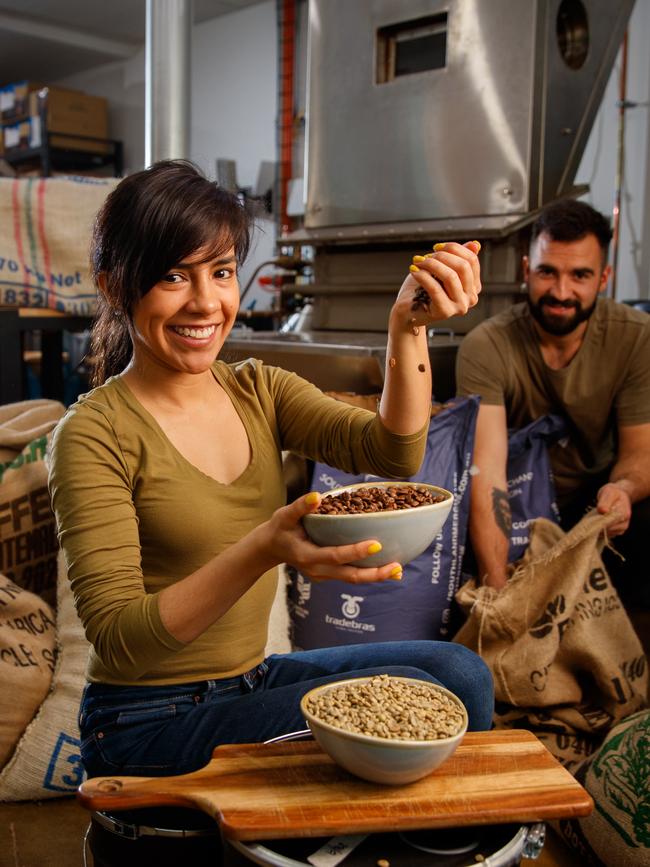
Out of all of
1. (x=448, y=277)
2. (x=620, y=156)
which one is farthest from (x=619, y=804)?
(x=620, y=156)

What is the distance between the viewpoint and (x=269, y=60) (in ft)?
19.1

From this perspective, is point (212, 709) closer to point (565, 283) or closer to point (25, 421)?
point (25, 421)

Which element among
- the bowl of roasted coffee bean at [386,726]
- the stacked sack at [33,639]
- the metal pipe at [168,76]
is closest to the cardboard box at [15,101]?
the metal pipe at [168,76]

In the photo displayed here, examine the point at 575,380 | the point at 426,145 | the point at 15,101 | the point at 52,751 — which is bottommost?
the point at 52,751

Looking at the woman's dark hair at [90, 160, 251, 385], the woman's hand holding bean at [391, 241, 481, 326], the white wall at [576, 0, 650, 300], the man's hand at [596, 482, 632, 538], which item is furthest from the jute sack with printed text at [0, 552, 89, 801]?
the white wall at [576, 0, 650, 300]

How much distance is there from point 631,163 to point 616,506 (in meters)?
2.52

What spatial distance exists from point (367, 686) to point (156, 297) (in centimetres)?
54

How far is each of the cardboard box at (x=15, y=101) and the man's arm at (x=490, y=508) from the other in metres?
5.90

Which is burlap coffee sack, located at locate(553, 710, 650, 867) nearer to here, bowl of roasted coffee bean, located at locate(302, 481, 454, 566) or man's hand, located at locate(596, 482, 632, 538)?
man's hand, located at locate(596, 482, 632, 538)

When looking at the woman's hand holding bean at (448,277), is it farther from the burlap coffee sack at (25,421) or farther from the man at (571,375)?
the burlap coffee sack at (25,421)

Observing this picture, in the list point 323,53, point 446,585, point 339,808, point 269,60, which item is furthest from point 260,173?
point 339,808

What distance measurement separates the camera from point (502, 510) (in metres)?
2.07

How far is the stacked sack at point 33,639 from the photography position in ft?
5.32

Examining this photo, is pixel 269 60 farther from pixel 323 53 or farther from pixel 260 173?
pixel 323 53
